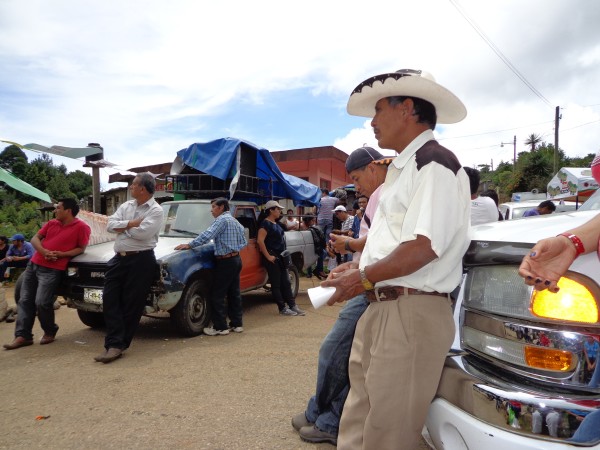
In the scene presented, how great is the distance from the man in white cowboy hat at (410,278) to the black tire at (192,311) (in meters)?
3.81

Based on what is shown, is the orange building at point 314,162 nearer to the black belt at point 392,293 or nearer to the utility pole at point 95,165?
the utility pole at point 95,165

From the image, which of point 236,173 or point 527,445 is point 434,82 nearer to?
point 527,445

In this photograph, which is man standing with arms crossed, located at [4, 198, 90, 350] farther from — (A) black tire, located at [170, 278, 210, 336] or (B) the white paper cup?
(B) the white paper cup

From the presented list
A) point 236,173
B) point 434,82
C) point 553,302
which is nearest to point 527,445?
point 553,302

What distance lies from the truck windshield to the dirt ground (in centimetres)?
137

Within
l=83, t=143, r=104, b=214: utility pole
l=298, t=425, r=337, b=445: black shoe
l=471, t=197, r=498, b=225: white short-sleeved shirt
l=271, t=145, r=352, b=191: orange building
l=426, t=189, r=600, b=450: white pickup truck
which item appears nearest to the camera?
l=426, t=189, r=600, b=450: white pickup truck

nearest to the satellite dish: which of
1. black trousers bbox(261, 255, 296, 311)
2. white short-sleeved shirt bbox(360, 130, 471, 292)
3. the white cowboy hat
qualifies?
black trousers bbox(261, 255, 296, 311)

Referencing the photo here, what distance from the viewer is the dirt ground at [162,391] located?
2.91 m

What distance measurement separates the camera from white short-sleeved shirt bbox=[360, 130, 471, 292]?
1.58 metres

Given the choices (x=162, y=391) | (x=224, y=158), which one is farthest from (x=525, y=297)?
(x=224, y=158)

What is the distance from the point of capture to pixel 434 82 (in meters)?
1.81

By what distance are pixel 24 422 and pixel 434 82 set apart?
A: 347 cm

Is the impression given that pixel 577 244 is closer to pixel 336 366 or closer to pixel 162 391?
pixel 336 366

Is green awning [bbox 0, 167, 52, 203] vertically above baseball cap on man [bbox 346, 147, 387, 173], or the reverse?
green awning [bbox 0, 167, 52, 203]
